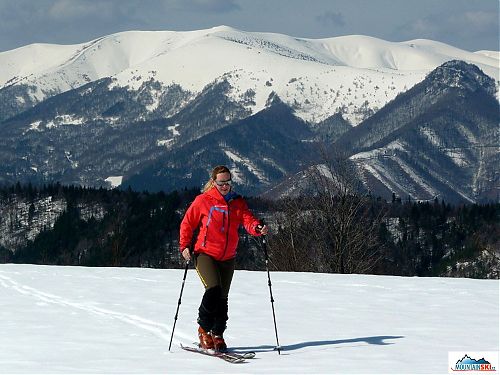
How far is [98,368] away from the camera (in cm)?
940

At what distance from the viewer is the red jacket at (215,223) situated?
10555 millimetres

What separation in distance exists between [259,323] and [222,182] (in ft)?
10.6

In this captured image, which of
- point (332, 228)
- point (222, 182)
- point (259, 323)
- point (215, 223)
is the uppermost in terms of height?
point (332, 228)

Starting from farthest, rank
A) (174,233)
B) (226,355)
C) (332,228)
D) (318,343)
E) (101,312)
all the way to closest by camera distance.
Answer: (174,233)
(332,228)
(101,312)
(318,343)
(226,355)

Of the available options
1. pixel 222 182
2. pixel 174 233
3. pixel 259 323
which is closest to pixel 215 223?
pixel 222 182

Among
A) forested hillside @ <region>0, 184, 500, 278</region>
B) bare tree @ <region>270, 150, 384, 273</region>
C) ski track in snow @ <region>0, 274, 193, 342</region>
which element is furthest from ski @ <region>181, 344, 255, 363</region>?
forested hillside @ <region>0, 184, 500, 278</region>

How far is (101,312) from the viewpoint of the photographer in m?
14.1

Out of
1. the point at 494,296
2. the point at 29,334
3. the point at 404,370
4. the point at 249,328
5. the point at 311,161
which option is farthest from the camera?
the point at 311,161

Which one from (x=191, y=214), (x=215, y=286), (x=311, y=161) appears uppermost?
(x=311, y=161)

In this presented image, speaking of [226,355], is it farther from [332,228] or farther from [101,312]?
[332,228]

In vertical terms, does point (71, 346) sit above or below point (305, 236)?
below

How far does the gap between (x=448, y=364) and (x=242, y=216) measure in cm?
275

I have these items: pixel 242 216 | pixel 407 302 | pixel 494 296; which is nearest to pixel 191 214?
pixel 242 216

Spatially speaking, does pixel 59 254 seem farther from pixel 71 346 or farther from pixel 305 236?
pixel 71 346
